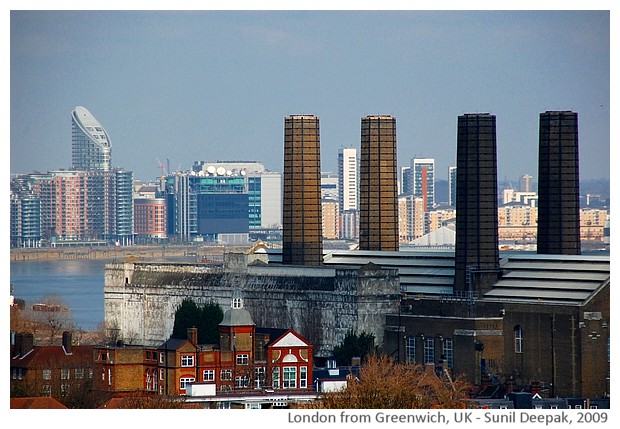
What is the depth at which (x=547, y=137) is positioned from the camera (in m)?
69.7

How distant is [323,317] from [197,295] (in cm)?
777

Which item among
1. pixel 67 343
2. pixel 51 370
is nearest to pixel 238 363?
pixel 51 370

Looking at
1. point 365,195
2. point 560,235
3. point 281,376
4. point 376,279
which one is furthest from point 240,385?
point 365,195

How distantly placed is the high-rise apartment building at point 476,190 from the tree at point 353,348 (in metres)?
4.10

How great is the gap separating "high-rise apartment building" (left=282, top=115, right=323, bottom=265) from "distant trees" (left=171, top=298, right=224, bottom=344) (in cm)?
599

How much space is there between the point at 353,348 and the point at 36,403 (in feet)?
54.7

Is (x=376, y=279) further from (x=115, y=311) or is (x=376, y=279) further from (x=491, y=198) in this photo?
(x=115, y=311)

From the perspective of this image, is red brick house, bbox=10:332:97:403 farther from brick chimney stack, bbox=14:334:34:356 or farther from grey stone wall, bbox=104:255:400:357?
grey stone wall, bbox=104:255:400:357

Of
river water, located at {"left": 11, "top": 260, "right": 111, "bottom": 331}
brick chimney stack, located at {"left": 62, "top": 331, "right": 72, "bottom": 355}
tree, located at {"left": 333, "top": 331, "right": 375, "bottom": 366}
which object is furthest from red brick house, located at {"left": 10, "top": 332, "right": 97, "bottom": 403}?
river water, located at {"left": 11, "top": 260, "right": 111, "bottom": 331}

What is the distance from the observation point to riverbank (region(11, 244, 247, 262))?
7101 inches

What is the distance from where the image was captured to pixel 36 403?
48.2m

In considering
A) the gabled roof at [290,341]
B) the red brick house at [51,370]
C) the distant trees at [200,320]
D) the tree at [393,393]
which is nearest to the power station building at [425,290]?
the distant trees at [200,320]

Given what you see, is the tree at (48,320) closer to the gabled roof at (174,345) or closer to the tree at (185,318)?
the tree at (185,318)

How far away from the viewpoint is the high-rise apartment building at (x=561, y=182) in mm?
69312
